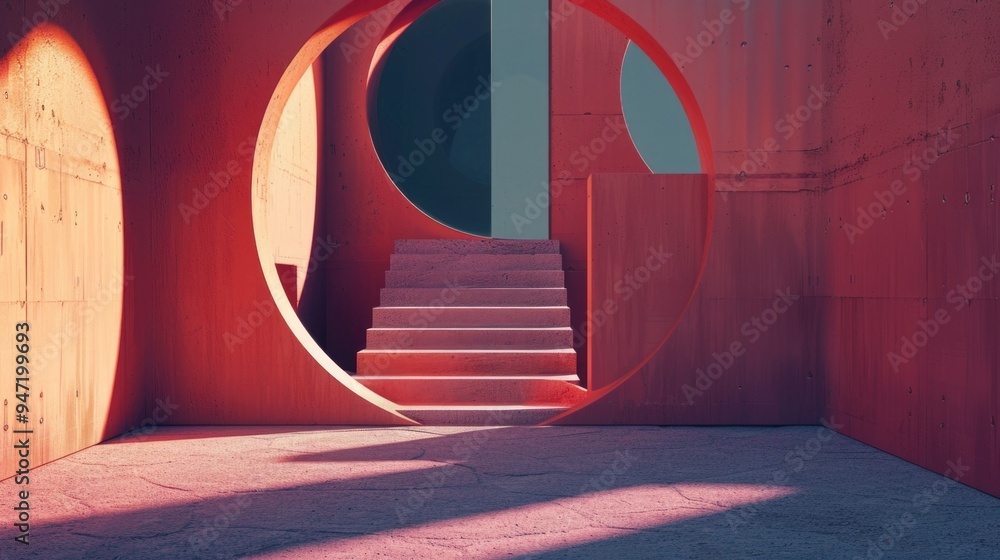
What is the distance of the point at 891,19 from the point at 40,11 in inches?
141

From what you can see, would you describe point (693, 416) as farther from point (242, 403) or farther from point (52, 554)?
point (52, 554)

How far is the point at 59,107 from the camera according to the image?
11.0 feet

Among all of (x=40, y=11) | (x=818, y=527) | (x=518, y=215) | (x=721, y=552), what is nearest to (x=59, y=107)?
(x=40, y=11)

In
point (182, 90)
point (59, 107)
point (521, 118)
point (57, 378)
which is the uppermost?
point (521, 118)


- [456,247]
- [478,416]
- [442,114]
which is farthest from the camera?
[442,114]

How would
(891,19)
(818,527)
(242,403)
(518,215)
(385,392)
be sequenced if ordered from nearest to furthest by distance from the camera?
(818,527) → (891,19) → (242,403) → (385,392) → (518,215)

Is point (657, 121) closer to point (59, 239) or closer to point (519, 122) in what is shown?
point (519, 122)

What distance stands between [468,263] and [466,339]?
100cm

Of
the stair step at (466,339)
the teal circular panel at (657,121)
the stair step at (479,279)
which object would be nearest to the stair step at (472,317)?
the stair step at (466,339)

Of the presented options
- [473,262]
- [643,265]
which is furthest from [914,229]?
[473,262]

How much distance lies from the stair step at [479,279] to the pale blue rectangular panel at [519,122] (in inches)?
98.5

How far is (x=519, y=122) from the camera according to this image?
9547 millimetres

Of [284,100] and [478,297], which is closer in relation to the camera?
[284,100]

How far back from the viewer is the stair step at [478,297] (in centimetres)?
627
